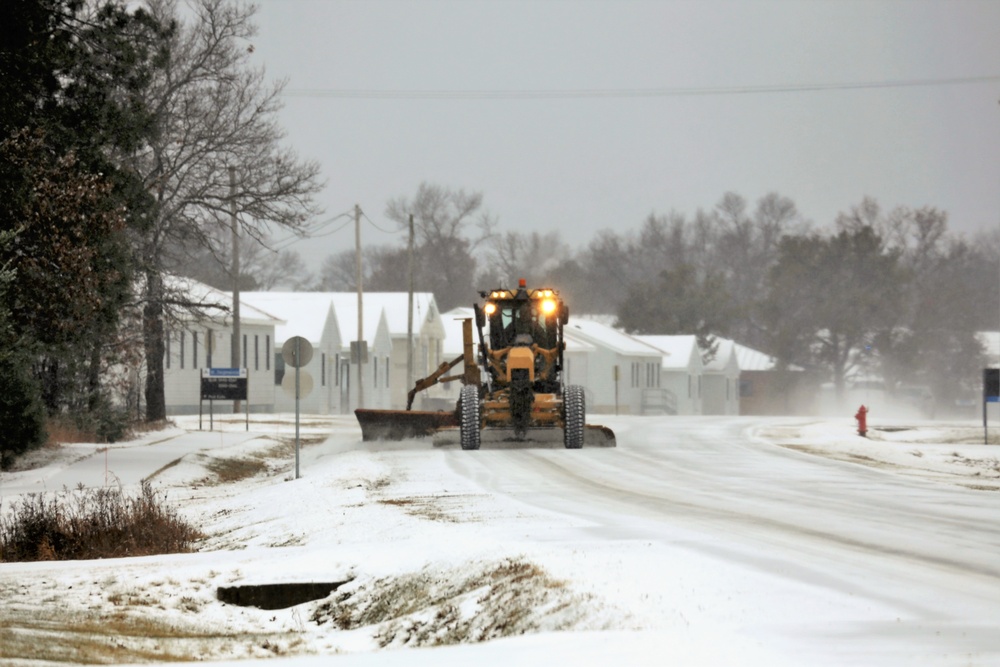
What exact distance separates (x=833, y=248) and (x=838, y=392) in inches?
447

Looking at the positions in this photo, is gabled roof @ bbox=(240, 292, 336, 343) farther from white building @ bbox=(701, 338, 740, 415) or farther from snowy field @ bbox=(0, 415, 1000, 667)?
snowy field @ bbox=(0, 415, 1000, 667)

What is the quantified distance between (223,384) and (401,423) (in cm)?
997

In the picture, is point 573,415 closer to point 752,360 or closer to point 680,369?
point 680,369

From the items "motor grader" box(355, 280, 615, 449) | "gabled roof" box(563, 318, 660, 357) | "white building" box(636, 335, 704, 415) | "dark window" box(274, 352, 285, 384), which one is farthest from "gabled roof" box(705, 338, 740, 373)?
"motor grader" box(355, 280, 615, 449)

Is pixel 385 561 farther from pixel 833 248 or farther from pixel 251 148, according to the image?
pixel 833 248

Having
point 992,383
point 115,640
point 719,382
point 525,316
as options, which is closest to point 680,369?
point 719,382

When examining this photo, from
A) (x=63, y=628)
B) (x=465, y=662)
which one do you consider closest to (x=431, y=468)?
(x=63, y=628)

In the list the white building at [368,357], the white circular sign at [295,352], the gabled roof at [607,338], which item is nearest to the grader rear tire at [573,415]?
the white circular sign at [295,352]

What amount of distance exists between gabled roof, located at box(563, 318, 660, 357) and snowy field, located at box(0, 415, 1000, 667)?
197ft

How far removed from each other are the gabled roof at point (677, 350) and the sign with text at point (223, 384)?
51961mm

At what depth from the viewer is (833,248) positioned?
334ft

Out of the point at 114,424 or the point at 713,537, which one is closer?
the point at 713,537

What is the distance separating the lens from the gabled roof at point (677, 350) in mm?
91250

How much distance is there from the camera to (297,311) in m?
68.6
